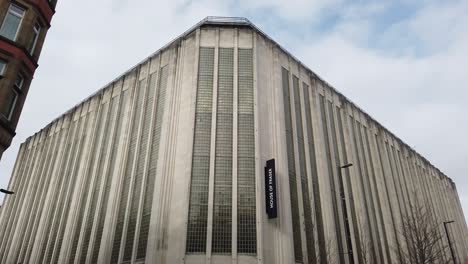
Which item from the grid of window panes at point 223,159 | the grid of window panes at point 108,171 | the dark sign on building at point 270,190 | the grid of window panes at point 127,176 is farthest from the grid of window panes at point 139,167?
the dark sign on building at point 270,190

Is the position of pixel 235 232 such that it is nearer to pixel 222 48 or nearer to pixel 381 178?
pixel 222 48

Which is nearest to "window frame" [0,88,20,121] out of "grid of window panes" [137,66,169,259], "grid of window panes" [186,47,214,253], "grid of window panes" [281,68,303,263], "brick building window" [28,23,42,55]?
"brick building window" [28,23,42,55]

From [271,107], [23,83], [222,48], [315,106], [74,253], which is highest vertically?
[222,48]

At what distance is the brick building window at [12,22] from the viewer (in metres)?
20.2

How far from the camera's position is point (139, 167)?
3397cm

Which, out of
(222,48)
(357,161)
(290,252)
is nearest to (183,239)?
(290,252)

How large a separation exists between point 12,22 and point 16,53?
6.67ft

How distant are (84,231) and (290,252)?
20.7 m

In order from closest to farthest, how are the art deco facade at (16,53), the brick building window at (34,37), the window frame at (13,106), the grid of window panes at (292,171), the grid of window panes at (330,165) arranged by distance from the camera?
the art deco facade at (16,53) < the window frame at (13,106) < the brick building window at (34,37) < the grid of window panes at (292,171) < the grid of window panes at (330,165)

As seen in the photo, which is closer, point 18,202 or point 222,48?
point 222,48

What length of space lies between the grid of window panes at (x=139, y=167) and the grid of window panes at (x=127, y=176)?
311 millimetres

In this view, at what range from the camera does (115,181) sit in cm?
3553

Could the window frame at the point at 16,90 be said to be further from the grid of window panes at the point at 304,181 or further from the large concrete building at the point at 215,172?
the grid of window panes at the point at 304,181

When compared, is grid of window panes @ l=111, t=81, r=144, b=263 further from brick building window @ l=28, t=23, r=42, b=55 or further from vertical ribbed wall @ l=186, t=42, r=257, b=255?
brick building window @ l=28, t=23, r=42, b=55
